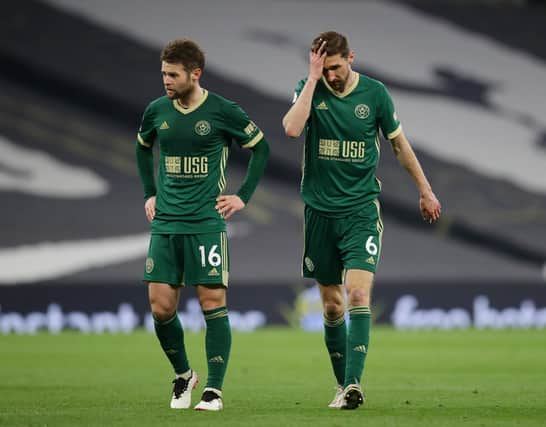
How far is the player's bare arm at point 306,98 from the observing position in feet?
22.6

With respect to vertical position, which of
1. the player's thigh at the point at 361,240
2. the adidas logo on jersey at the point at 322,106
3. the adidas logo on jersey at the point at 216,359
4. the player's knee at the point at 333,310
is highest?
the adidas logo on jersey at the point at 322,106

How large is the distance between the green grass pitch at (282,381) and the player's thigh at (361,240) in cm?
79

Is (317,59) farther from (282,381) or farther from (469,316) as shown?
(469,316)

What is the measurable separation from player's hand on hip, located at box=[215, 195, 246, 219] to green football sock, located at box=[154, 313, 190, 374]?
0.64 meters

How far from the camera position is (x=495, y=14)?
21.6 m

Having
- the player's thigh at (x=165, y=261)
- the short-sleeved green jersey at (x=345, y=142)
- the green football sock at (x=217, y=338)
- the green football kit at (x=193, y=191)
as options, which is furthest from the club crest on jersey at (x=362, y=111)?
the green football sock at (x=217, y=338)

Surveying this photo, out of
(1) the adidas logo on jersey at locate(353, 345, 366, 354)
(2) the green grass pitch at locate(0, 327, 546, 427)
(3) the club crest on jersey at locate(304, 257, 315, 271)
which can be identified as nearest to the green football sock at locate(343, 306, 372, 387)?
(1) the adidas logo on jersey at locate(353, 345, 366, 354)

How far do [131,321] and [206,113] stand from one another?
418 inches

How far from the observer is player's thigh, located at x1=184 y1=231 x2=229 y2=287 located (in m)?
6.83

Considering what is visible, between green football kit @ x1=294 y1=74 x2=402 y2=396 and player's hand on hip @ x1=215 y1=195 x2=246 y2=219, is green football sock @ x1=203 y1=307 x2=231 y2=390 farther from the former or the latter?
green football kit @ x1=294 y1=74 x2=402 y2=396

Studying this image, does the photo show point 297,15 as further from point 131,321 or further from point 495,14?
point 131,321

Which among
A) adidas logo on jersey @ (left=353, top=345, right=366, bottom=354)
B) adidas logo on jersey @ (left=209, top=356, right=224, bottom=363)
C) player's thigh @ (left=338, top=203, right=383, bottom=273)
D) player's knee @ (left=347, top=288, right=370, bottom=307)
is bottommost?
adidas logo on jersey @ (left=209, top=356, right=224, bottom=363)

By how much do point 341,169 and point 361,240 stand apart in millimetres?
434

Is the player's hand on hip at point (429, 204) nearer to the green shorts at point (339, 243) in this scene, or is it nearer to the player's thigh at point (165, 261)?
the green shorts at point (339, 243)
